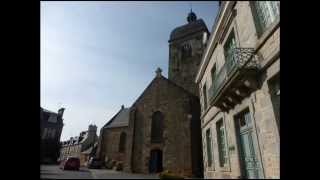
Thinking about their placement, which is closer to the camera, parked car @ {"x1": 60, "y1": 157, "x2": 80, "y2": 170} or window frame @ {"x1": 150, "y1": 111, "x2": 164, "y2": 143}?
parked car @ {"x1": 60, "y1": 157, "x2": 80, "y2": 170}

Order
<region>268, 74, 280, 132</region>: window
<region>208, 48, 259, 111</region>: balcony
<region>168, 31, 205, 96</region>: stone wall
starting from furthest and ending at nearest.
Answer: <region>168, 31, 205, 96</region>: stone wall
<region>208, 48, 259, 111</region>: balcony
<region>268, 74, 280, 132</region>: window

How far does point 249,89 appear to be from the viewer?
290 inches

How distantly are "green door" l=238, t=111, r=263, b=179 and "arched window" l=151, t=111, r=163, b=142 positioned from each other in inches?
638

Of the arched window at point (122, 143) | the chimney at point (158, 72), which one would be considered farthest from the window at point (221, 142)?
the arched window at point (122, 143)

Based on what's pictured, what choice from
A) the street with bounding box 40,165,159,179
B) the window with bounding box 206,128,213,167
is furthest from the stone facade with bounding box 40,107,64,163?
the window with bounding box 206,128,213,167

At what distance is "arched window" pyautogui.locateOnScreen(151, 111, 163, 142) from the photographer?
2455 cm

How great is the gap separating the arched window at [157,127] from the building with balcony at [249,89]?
43.5 ft

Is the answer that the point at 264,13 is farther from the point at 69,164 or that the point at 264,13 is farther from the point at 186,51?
the point at 186,51

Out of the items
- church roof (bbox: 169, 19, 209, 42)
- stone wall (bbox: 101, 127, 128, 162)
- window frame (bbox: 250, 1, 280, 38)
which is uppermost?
church roof (bbox: 169, 19, 209, 42)

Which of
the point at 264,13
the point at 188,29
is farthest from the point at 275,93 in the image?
the point at 188,29

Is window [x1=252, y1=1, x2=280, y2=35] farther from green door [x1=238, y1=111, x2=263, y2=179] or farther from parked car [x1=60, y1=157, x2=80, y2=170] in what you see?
parked car [x1=60, y1=157, x2=80, y2=170]

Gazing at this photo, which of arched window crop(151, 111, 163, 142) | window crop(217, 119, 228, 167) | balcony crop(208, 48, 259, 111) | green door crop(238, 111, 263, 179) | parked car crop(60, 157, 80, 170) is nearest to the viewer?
balcony crop(208, 48, 259, 111)
